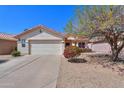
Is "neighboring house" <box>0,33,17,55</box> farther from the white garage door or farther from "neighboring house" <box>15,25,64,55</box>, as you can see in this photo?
the white garage door

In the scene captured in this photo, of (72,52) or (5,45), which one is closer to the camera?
(72,52)

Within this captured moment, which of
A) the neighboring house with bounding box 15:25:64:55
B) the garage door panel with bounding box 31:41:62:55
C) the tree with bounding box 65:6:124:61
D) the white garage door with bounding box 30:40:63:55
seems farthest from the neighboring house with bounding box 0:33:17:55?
the tree with bounding box 65:6:124:61

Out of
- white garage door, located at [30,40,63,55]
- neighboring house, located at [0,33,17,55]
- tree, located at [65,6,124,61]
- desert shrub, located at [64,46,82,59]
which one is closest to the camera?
tree, located at [65,6,124,61]

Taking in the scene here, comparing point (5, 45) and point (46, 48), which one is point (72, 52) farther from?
point (5, 45)

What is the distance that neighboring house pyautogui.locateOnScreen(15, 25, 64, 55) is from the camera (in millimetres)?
22281

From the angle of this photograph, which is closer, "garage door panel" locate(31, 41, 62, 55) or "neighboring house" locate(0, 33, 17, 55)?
"garage door panel" locate(31, 41, 62, 55)

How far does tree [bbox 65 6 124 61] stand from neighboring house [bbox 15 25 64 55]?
10350mm

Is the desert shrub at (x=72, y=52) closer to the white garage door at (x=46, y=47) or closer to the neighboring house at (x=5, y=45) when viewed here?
the white garage door at (x=46, y=47)

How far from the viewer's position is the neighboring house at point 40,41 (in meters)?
22.3

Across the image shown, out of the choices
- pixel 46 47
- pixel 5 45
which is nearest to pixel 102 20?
pixel 46 47

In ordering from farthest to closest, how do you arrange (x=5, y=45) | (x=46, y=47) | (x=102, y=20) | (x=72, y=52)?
(x=5, y=45) → (x=46, y=47) → (x=72, y=52) → (x=102, y=20)

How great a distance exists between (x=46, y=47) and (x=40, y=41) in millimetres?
1241

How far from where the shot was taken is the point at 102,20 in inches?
412
